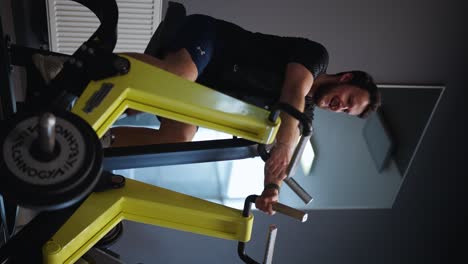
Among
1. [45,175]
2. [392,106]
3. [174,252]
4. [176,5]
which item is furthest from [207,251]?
[45,175]

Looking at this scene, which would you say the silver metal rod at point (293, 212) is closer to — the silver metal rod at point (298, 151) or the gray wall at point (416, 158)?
the silver metal rod at point (298, 151)

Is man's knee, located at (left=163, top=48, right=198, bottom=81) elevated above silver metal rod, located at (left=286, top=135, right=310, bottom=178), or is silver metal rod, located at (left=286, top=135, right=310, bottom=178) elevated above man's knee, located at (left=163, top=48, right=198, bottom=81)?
man's knee, located at (left=163, top=48, right=198, bottom=81)

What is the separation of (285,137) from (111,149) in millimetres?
500

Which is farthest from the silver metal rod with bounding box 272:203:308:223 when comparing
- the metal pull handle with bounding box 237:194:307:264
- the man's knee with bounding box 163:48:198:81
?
the man's knee with bounding box 163:48:198:81

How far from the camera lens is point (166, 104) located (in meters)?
1.17

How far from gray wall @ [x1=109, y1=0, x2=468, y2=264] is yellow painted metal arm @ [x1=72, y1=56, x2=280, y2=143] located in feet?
4.46

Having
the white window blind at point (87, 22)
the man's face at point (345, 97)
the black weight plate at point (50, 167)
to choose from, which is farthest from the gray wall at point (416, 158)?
the black weight plate at point (50, 167)

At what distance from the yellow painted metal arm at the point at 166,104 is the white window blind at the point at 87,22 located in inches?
47.4

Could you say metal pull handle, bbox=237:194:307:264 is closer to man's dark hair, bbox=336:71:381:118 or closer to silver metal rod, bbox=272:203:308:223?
silver metal rod, bbox=272:203:308:223

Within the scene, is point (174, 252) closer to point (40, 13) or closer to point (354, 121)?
point (354, 121)

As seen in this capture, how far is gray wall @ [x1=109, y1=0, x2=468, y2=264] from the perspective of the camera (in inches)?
102

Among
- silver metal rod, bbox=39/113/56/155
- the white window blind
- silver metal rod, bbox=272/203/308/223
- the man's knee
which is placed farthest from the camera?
the white window blind

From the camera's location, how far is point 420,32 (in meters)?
2.72

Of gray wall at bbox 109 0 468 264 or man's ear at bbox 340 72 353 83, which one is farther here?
gray wall at bbox 109 0 468 264
